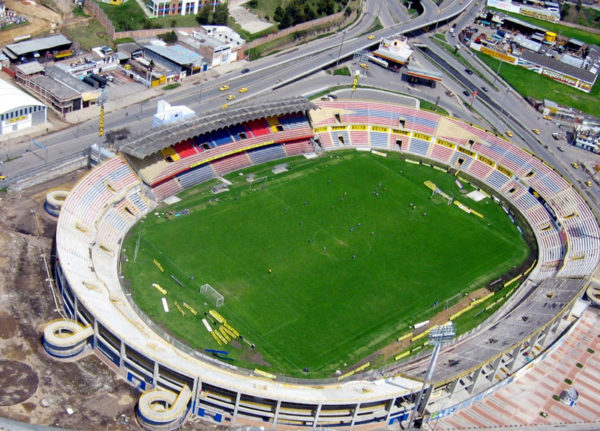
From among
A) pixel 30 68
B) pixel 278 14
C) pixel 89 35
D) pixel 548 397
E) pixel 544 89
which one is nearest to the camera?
pixel 548 397

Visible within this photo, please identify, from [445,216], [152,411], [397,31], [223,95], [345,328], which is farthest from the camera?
[397,31]

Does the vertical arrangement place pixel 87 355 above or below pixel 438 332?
below

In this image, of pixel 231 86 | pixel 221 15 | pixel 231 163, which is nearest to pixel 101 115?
pixel 231 163

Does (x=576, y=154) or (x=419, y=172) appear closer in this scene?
(x=419, y=172)

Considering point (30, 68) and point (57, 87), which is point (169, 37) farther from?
point (57, 87)

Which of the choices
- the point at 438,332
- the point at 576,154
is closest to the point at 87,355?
the point at 438,332

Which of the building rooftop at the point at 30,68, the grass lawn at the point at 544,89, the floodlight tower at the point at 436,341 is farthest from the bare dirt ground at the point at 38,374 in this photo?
the grass lawn at the point at 544,89

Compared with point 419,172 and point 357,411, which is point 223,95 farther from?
point 357,411

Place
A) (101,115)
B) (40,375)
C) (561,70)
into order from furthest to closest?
(561,70), (101,115), (40,375)
